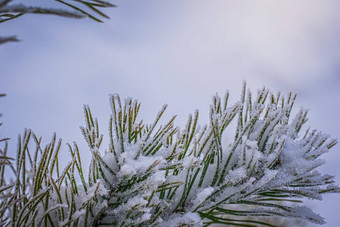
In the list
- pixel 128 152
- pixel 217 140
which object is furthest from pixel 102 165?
pixel 217 140

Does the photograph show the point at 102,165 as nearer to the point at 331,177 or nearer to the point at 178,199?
the point at 178,199

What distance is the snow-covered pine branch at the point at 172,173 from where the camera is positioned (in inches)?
30.1

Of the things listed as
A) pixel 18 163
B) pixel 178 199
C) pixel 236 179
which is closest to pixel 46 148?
pixel 18 163

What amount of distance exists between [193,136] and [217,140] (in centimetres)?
9

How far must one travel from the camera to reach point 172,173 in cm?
93

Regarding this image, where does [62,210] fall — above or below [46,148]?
below

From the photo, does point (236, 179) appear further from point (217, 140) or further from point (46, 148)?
point (46, 148)

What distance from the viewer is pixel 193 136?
946 mm

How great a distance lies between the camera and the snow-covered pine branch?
76cm

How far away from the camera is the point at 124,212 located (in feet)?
2.67

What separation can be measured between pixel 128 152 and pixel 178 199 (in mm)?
224

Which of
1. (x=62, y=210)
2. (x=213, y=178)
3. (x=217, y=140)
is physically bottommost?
(x=62, y=210)

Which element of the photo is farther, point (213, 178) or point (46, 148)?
point (213, 178)

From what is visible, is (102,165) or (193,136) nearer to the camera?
(102,165)
